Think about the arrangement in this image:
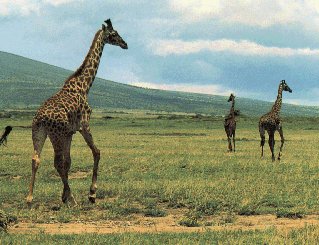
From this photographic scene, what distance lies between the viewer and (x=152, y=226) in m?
11.4

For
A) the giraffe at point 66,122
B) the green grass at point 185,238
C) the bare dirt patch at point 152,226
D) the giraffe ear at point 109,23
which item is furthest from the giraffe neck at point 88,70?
the green grass at point 185,238

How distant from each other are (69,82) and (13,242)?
20.7 feet

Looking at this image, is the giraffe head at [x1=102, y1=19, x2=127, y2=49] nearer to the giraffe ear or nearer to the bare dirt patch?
the giraffe ear

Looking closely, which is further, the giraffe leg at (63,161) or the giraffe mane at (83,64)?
the giraffe mane at (83,64)

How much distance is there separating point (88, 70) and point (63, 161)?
2.94 m

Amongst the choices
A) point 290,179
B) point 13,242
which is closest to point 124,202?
point 13,242

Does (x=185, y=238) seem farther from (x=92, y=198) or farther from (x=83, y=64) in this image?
(x=83, y=64)

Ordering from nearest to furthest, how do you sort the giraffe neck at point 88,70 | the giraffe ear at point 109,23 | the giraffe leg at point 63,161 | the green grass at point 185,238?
the green grass at point 185,238 < the giraffe leg at point 63,161 < the giraffe neck at point 88,70 < the giraffe ear at point 109,23

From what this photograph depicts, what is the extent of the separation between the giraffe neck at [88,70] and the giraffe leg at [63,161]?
165 cm

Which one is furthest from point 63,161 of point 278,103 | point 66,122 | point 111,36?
point 278,103

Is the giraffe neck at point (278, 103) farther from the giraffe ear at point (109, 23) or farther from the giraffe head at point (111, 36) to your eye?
the giraffe ear at point (109, 23)

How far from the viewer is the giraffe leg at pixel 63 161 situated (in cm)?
1363

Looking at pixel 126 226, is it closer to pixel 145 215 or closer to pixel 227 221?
pixel 145 215

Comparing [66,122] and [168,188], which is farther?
[168,188]
